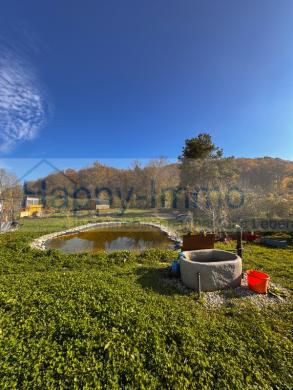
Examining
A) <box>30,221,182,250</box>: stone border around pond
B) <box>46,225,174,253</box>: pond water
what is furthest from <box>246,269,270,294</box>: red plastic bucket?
<box>30,221,182,250</box>: stone border around pond

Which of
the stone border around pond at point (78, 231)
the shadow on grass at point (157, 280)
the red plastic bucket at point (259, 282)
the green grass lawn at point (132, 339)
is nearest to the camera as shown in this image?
the green grass lawn at point (132, 339)

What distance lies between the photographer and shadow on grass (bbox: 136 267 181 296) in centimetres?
518

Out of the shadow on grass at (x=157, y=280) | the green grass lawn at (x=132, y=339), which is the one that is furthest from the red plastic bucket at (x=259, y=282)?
the shadow on grass at (x=157, y=280)

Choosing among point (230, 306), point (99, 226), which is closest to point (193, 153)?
point (99, 226)

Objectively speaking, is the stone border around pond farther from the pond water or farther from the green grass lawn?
the green grass lawn

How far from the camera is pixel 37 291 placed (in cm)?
427

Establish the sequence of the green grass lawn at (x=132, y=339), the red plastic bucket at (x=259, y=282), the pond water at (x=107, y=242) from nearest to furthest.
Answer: the green grass lawn at (x=132, y=339) → the red plastic bucket at (x=259, y=282) → the pond water at (x=107, y=242)

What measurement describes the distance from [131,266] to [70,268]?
2293 millimetres

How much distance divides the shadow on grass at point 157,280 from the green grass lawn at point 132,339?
0.60 feet

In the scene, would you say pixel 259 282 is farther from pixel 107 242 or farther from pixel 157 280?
pixel 107 242

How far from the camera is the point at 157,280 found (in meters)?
5.86

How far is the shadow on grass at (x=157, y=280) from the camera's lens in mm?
5184

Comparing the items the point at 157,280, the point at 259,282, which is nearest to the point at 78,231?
the point at 157,280

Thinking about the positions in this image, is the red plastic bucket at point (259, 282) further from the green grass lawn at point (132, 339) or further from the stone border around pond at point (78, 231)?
the stone border around pond at point (78, 231)
